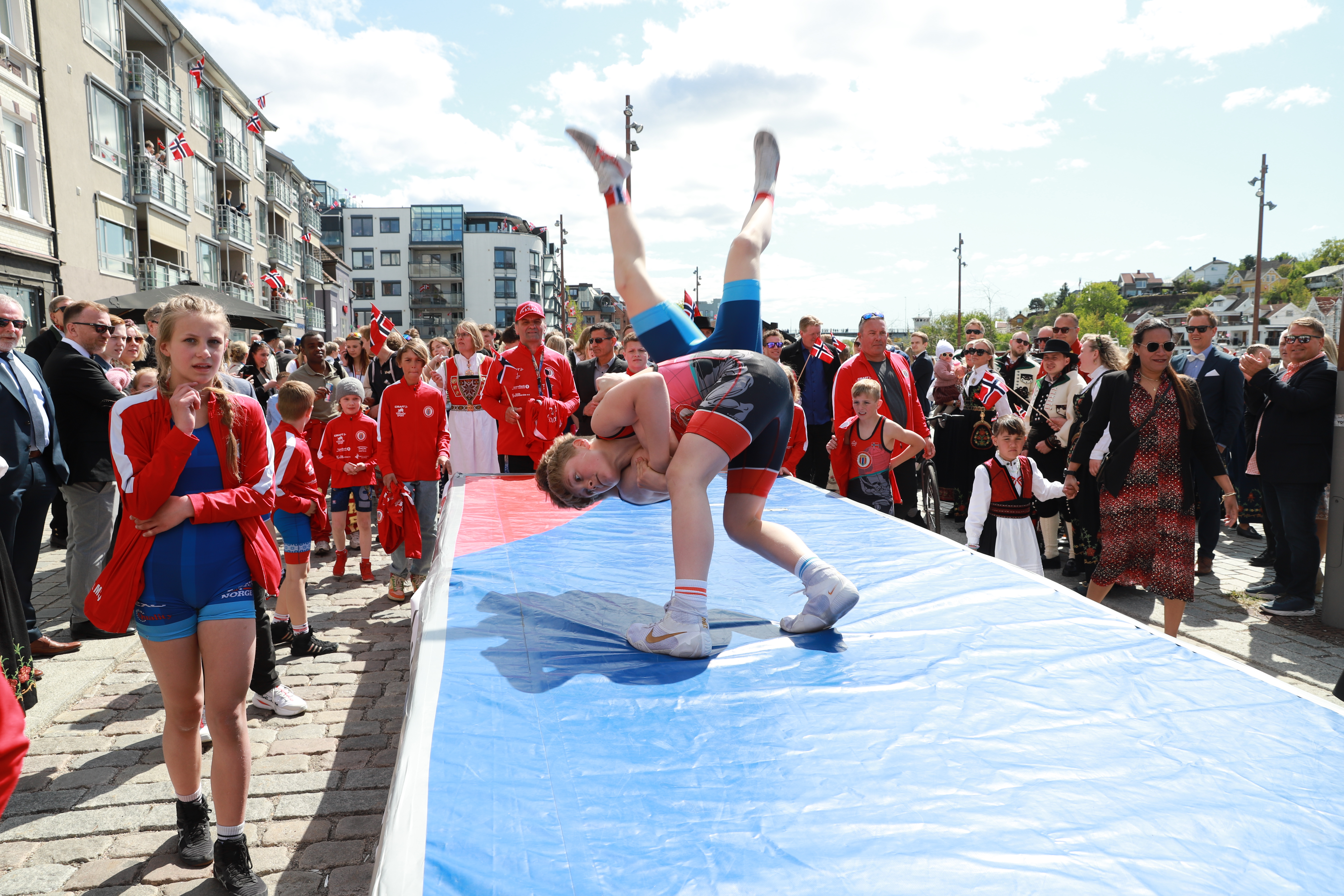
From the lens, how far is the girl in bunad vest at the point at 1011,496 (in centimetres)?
508

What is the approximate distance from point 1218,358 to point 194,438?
25.8ft

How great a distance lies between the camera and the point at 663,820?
175cm

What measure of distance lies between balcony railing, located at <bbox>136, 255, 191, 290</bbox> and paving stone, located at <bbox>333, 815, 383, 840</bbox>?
74.0 feet

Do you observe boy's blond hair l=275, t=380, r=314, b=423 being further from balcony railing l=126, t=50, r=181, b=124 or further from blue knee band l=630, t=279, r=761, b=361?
balcony railing l=126, t=50, r=181, b=124

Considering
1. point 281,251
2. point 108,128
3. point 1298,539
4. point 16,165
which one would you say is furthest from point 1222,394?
point 281,251

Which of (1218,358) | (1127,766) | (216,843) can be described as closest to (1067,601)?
(1127,766)

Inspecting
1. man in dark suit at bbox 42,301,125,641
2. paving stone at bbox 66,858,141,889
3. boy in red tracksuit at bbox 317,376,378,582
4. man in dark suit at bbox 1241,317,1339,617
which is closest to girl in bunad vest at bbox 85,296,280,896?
paving stone at bbox 66,858,141,889

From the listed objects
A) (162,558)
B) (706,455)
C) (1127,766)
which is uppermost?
(706,455)

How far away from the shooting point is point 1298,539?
571 centimetres

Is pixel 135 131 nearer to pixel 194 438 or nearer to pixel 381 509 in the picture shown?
pixel 381 509

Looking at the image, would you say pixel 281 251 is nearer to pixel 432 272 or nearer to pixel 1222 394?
pixel 432 272

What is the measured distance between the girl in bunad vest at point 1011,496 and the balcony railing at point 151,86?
25732 mm

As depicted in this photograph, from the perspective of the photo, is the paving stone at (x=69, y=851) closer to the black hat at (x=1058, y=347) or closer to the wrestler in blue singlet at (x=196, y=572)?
the wrestler in blue singlet at (x=196, y=572)

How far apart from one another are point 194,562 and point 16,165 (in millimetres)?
19460
